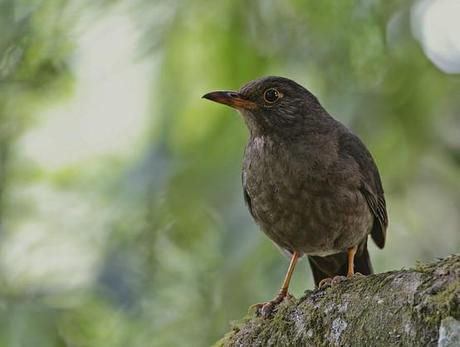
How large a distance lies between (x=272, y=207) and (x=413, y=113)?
4.60 feet

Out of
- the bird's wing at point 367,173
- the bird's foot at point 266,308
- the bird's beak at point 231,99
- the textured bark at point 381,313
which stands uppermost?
the bird's beak at point 231,99

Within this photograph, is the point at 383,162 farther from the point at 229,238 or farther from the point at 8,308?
the point at 8,308

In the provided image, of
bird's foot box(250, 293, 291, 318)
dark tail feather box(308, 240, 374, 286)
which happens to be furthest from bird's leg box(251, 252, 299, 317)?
dark tail feather box(308, 240, 374, 286)

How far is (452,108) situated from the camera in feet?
20.8

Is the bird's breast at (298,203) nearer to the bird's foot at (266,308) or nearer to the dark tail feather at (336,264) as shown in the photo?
the dark tail feather at (336,264)

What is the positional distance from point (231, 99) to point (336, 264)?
148 cm

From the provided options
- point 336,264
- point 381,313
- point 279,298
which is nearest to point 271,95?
point 336,264

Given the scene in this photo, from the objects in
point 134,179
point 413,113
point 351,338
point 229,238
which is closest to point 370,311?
point 351,338

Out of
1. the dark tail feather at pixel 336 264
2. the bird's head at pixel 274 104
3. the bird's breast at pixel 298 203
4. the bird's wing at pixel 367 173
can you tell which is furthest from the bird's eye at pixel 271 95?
the dark tail feather at pixel 336 264

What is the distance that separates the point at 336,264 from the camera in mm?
5961

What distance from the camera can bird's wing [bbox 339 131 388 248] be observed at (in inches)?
211

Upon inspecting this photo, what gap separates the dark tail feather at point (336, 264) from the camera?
19.5ft

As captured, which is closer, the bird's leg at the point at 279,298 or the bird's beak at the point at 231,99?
the bird's leg at the point at 279,298

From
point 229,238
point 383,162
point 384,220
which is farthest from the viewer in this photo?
point 383,162
